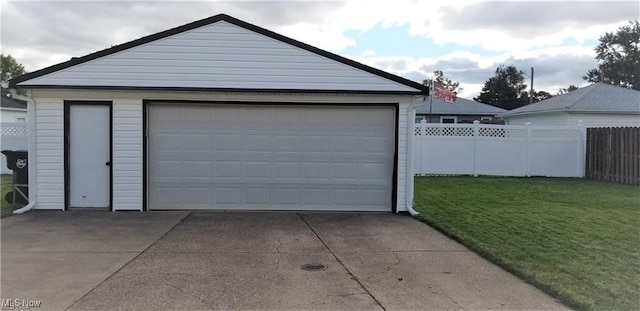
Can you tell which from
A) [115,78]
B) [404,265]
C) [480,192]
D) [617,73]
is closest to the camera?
[404,265]

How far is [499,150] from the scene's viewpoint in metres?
17.2

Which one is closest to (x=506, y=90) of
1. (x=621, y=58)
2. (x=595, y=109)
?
(x=621, y=58)

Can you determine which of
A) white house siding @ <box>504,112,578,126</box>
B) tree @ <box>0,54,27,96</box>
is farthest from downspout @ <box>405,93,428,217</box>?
tree @ <box>0,54,27,96</box>

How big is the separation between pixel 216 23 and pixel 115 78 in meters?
2.32

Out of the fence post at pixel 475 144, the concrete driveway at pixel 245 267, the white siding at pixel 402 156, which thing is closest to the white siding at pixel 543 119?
the fence post at pixel 475 144

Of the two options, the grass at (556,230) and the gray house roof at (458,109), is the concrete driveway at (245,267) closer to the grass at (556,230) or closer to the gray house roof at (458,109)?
the grass at (556,230)

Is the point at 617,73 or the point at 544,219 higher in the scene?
the point at 617,73

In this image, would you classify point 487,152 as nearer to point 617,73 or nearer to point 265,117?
point 265,117

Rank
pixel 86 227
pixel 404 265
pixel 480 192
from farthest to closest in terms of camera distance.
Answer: pixel 480 192 → pixel 86 227 → pixel 404 265

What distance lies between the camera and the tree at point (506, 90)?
181ft

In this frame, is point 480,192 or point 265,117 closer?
point 265,117

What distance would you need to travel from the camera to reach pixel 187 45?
9961 mm

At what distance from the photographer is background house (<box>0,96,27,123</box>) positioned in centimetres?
2683

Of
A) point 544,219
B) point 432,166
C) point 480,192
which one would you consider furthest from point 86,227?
point 432,166
